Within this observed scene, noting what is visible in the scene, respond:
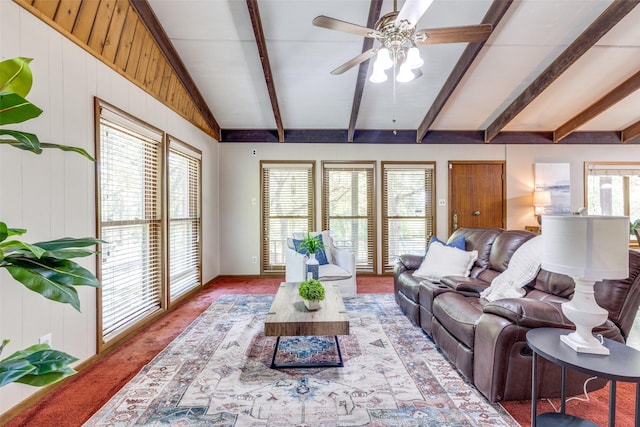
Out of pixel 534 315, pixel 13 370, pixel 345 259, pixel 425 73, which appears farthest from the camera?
pixel 345 259

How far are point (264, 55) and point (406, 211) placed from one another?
11.3 ft

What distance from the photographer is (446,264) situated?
3.16 metres

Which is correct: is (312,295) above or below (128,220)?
below

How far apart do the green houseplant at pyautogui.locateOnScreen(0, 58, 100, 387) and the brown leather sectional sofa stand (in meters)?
2.06

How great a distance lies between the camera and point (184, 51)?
11.1ft

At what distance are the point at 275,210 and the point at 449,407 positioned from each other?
13.2 ft

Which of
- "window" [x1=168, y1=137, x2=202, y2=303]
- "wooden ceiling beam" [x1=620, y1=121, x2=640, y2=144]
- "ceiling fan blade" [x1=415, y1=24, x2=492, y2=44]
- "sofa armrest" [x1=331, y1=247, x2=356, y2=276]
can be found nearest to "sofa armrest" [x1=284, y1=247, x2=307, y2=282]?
"sofa armrest" [x1=331, y1=247, x2=356, y2=276]

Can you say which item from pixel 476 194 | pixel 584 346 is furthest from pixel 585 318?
pixel 476 194

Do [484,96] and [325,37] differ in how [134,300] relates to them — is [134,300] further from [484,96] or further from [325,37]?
[484,96]

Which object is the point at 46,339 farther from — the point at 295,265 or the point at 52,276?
the point at 295,265

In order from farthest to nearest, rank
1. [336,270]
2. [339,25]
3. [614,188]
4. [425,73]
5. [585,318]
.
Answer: [614,188] < [336,270] < [425,73] < [339,25] < [585,318]

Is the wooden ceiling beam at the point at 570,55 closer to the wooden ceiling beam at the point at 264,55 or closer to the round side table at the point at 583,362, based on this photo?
the round side table at the point at 583,362

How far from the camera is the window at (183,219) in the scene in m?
3.78

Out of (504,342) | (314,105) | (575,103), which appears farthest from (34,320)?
(575,103)
